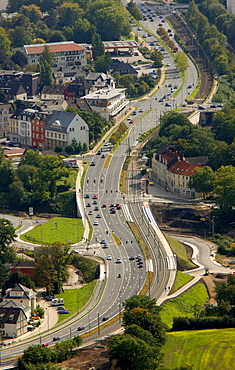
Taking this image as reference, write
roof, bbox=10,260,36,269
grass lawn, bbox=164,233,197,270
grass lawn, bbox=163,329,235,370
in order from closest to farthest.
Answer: grass lawn, bbox=163,329,235,370 < roof, bbox=10,260,36,269 < grass lawn, bbox=164,233,197,270

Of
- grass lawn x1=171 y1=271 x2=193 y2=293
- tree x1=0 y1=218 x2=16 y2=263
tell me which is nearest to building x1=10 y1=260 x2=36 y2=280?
tree x1=0 y1=218 x2=16 y2=263

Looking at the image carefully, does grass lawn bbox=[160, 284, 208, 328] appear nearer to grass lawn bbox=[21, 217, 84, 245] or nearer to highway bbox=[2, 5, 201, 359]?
highway bbox=[2, 5, 201, 359]

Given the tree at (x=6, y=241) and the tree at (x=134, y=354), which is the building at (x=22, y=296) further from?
the tree at (x=134, y=354)

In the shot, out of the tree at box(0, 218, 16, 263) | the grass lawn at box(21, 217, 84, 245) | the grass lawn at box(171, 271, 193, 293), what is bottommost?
the grass lawn at box(171, 271, 193, 293)

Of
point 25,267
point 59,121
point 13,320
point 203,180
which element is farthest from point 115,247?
point 59,121

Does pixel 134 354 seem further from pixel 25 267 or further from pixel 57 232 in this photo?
pixel 57 232

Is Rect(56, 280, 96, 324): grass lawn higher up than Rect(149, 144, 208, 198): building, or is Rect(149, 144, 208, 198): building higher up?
Rect(149, 144, 208, 198): building

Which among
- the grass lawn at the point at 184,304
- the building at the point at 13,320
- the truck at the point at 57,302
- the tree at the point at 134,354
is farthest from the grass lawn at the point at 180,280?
the tree at the point at 134,354
